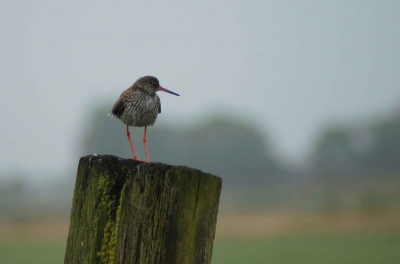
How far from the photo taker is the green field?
33781mm

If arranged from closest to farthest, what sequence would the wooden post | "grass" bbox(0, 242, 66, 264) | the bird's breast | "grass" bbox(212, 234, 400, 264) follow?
the wooden post, the bird's breast, "grass" bbox(212, 234, 400, 264), "grass" bbox(0, 242, 66, 264)

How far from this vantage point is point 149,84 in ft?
29.0

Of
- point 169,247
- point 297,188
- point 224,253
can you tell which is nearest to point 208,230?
point 169,247

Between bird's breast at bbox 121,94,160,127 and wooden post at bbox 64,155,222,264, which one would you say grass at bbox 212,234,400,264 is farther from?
wooden post at bbox 64,155,222,264

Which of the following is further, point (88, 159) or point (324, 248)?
point (324, 248)

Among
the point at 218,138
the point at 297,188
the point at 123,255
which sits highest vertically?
the point at 218,138

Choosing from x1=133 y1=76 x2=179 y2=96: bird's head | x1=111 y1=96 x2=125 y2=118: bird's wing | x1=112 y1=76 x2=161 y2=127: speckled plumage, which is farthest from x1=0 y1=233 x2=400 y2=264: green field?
x1=111 y1=96 x2=125 y2=118: bird's wing

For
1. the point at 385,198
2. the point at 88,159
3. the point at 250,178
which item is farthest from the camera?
the point at 250,178

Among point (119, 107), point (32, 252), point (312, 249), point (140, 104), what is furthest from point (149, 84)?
point (32, 252)

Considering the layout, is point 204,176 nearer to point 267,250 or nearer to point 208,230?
point 208,230

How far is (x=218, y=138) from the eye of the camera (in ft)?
373

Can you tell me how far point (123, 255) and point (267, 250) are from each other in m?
38.5

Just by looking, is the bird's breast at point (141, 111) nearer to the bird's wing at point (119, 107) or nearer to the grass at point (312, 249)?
the bird's wing at point (119, 107)

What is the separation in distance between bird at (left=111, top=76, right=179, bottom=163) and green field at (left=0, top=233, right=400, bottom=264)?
71.0 ft
